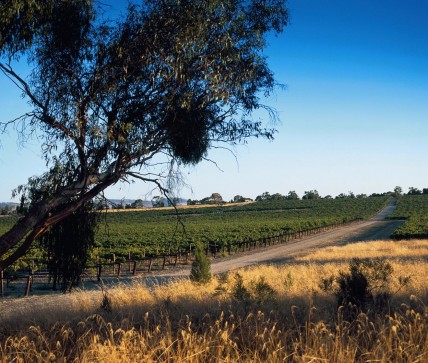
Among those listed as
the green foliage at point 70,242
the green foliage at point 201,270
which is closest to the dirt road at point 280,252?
the green foliage at point 201,270

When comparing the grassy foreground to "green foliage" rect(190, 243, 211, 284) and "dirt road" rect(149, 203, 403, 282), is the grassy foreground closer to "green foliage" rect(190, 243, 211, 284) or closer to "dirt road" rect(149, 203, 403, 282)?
"green foliage" rect(190, 243, 211, 284)

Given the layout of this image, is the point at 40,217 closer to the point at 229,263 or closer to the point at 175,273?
the point at 175,273

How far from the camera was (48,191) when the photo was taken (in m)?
9.82

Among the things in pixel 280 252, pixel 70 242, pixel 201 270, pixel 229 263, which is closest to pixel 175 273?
pixel 229 263

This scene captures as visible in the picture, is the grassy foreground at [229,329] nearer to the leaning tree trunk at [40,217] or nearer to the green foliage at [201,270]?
the leaning tree trunk at [40,217]

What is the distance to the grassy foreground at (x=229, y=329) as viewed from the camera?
473cm

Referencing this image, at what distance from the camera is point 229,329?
621 centimetres

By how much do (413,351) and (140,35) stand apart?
23.9ft

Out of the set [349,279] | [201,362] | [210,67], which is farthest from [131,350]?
[210,67]

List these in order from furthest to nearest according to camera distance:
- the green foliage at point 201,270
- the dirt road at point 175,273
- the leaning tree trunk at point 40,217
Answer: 1. the green foliage at point 201,270
2. the dirt road at point 175,273
3. the leaning tree trunk at point 40,217

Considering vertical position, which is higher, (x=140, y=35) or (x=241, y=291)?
(x=140, y=35)

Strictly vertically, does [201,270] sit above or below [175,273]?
above

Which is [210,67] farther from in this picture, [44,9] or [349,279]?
[349,279]

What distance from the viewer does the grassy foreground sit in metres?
4.73
